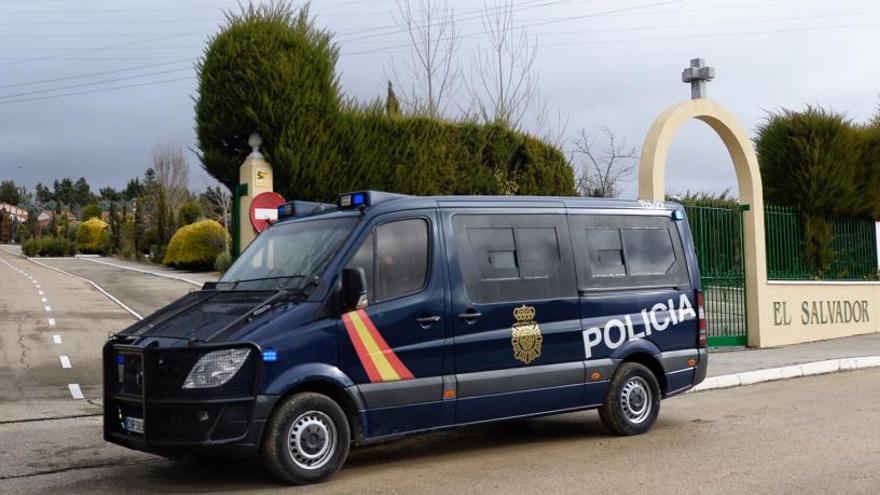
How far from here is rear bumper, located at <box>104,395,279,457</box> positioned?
244 inches

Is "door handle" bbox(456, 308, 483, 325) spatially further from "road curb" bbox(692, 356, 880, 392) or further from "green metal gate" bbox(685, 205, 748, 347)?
"green metal gate" bbox(685, 205, 748, 347)

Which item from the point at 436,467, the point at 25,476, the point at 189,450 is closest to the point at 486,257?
the point at 436,467

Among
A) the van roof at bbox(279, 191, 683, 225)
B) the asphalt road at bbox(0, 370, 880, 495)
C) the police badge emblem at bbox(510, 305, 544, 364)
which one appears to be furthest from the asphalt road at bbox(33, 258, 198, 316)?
the police badge emblem at bbox(510, 305, 544, 364)

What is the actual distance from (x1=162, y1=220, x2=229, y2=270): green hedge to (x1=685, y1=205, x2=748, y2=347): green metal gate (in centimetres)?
2480

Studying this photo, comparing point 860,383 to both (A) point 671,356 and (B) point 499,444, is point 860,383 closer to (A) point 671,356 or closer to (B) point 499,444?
(A) point 671,356

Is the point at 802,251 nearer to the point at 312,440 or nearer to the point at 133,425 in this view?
the point at 312,440

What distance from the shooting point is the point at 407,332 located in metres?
7.09

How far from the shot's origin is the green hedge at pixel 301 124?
13406 mm

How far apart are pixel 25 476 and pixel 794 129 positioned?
16.7 meters

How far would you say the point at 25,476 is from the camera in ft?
23.6

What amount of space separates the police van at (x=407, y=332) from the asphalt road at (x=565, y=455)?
411 mm

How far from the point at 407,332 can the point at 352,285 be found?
0.72 m

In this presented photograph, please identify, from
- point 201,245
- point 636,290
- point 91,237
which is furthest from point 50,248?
point 636,290

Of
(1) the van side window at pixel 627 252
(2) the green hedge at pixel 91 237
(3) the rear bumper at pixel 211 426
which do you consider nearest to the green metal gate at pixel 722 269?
(1) the van side window at pixel 627 252
